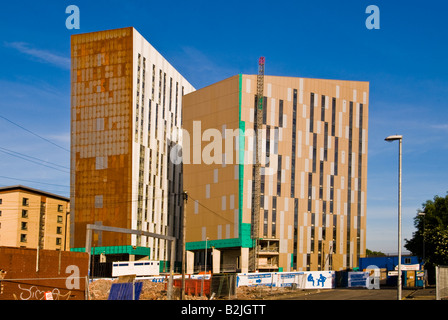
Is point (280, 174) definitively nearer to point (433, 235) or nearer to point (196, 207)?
point (196, 207)

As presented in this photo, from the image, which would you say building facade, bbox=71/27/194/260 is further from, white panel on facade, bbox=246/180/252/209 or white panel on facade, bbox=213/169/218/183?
white panel on facade, bbox=246/180/252/209

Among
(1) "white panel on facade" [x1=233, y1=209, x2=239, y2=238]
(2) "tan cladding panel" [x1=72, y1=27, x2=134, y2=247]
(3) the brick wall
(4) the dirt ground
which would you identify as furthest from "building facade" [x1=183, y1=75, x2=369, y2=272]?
(3) the brick wall

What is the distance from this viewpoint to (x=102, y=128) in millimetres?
114562

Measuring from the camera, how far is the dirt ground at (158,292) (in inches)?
1666

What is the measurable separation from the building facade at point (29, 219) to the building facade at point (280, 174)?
114 feet

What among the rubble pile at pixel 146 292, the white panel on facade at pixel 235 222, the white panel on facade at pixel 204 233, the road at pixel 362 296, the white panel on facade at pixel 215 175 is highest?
the white panel on facade at pixel 215 175

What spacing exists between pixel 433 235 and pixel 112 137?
2826 inches

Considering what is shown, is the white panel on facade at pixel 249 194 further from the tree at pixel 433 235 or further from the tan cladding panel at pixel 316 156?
the tree at pixel 433 235

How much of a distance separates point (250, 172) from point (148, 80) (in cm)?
3509

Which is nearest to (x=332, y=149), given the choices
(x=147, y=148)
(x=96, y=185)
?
(x=147, y=148)

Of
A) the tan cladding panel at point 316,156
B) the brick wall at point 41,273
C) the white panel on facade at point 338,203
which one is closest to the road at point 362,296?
the brick wall at point 41,273

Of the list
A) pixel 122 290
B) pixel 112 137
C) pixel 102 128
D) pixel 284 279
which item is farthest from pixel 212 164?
pixel 122 290

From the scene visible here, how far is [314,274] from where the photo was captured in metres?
64.9
